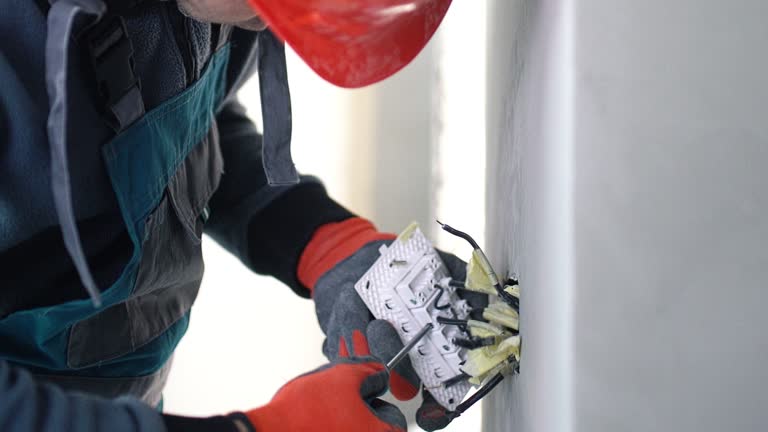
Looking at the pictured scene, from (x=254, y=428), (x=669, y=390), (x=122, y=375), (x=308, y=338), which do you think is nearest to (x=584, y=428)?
(x=669, y=390)

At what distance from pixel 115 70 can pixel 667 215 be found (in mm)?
446

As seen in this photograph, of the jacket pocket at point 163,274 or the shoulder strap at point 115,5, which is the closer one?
the shoulder strap at point 115,5

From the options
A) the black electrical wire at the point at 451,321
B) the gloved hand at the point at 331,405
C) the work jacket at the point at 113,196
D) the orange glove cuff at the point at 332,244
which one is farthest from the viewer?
the orange glove cuff at the point at 332,244

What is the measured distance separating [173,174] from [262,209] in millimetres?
232

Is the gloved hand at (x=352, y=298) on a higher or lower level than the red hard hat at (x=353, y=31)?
lower

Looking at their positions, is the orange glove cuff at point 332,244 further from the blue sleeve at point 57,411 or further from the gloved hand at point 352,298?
the blue sleeve at point 57,411

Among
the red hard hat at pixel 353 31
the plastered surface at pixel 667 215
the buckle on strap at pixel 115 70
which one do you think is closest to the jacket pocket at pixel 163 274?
the buckle on strap at pixel 115 70

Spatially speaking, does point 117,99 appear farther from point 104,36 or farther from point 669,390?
point 669,390

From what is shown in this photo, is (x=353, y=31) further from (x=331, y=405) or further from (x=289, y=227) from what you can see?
(x=289, y=227)

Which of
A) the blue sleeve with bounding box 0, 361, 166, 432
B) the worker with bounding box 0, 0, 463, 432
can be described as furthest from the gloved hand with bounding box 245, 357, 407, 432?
the blue sleeve with bounding box 0, 361, 166, 432

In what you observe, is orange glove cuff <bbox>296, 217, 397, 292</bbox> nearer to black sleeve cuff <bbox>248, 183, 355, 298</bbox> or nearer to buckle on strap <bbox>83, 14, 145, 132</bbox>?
black sleeve cuff <bbox>248, 183, 355, 298</bbox>

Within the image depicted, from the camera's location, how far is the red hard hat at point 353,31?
0.52 meters

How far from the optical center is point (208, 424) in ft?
1.93

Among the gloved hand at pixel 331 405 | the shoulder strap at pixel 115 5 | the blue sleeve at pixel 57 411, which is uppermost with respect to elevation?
the shoulder strap at pixel 115 5
